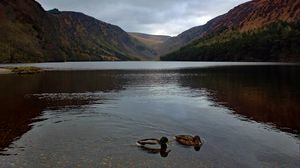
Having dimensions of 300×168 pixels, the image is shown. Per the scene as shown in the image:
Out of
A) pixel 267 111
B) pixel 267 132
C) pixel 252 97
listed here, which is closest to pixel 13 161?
pixel 267 132

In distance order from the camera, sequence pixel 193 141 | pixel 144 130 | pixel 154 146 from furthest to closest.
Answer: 1. pixel 144 130
2. pixel 193 141
3. pixel 154 146

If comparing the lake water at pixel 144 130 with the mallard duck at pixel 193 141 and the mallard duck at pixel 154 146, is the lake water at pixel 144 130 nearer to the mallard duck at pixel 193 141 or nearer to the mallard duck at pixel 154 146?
the mallard duck at pixel 193 141

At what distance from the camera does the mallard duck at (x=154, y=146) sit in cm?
2927

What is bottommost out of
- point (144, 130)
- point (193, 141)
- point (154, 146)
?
point (144, 130)

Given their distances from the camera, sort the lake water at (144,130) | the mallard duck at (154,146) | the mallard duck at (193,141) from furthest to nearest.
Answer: the mallard duck at (193,141) < the mallard duck at (154,146) < the lake water at (144,130)

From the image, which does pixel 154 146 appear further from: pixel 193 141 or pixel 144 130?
pixel 144 130

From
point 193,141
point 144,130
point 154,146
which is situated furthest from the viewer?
point 144,130

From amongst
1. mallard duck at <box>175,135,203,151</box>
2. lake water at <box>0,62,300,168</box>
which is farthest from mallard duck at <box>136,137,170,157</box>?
mallard duck at <box>175,135,203,151</box>

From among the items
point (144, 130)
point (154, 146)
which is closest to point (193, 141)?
point (154, 146)

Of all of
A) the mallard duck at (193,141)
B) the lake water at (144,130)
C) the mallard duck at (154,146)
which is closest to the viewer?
the lake water at (144,130)

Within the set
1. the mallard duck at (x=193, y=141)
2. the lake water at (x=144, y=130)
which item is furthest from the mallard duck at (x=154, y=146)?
the mallard duck at (x=193, y=141)

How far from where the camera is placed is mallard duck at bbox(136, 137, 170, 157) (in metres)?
29.3

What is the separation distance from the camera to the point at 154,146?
100ft

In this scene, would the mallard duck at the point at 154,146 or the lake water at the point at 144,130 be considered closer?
the lake water at the point at 144,130
